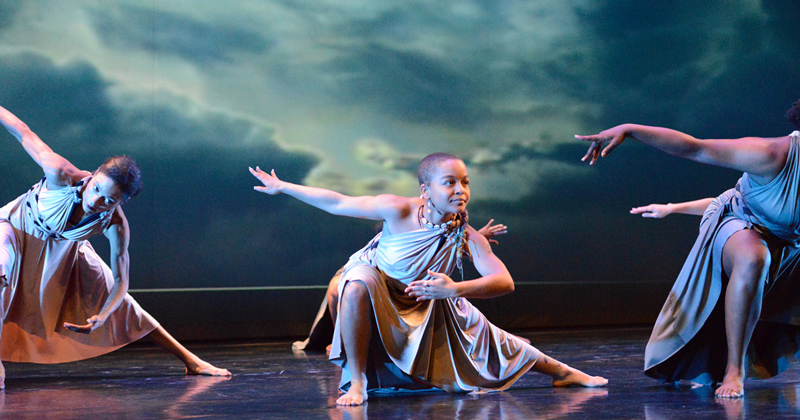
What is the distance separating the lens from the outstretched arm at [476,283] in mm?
2264

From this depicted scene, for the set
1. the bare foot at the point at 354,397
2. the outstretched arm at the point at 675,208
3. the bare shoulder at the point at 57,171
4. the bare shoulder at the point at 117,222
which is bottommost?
the bare foot at the point at 354,397

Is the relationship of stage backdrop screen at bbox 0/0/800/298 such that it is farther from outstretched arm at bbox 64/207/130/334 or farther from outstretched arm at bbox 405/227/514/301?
outstretched arm at bbox 405/227/514/301

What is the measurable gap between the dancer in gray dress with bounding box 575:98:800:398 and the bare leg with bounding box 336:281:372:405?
928 millimetres

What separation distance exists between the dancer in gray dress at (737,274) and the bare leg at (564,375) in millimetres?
220

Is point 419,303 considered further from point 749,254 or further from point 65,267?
point 65,267

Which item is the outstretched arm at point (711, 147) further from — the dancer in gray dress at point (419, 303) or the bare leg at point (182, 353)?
the bare leg at point (182, 353)

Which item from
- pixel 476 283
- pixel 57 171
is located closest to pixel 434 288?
pixel 476 283

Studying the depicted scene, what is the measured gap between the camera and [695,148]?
2.34 m

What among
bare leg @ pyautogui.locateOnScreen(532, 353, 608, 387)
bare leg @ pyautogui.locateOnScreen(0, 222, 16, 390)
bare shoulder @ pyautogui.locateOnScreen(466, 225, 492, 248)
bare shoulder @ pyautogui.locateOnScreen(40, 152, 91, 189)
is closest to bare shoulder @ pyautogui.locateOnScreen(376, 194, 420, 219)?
bare shoulder @ pyautogui.locateOnScreen(466, 225, 492, 248)

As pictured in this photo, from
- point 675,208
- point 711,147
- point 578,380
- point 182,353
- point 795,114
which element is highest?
point 795,114

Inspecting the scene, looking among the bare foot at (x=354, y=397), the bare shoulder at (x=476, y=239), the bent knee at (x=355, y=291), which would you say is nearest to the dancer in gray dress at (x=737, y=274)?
the bare shoulder at (x=476, y=239)

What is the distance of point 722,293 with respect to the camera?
2703mm

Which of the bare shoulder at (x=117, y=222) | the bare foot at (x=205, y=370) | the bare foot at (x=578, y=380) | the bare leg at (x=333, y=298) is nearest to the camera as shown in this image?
the bare foot at (x=578, y=380)

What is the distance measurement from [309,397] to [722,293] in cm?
167
